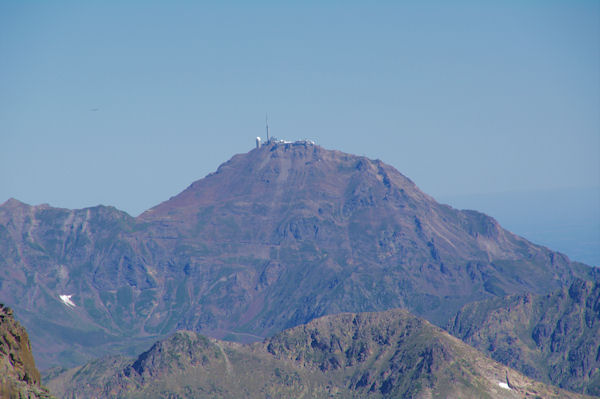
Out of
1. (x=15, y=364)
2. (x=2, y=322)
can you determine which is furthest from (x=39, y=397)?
(x=2, y=322)

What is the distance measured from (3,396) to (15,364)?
24.7m

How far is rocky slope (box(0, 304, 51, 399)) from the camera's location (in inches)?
6597

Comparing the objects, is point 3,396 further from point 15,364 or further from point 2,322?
point 2,322

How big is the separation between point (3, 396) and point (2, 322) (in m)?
36.6

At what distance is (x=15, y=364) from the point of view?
187 metres

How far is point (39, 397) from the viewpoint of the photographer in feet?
Answer: 555

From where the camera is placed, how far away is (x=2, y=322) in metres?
197

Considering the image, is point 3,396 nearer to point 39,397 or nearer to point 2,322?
point 39,397

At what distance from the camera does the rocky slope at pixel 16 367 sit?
6597 inches

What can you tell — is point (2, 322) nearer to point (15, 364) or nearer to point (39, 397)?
point (15, 364)

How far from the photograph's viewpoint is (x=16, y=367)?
18500 centimetres

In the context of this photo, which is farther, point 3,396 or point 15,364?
point 15,364

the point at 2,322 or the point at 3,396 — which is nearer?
the point at 3,396

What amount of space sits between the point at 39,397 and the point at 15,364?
2038cm
